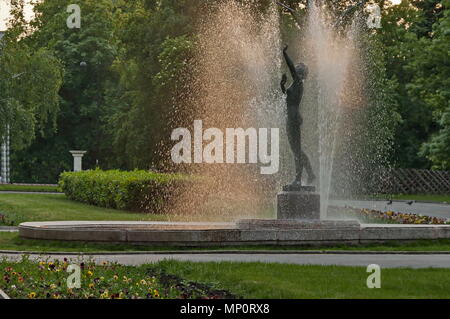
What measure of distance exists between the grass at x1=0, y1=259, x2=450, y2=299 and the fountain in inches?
162

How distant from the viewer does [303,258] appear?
16.4 m

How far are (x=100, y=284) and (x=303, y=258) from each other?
525cm

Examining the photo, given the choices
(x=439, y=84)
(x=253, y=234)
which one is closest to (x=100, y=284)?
(x=253, y=234)

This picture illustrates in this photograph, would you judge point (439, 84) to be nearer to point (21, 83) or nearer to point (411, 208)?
point (411, 208)

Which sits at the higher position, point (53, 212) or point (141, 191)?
point (141, 191)

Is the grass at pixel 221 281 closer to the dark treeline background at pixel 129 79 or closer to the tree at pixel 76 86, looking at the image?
the dark treeline background at pixel 129 79

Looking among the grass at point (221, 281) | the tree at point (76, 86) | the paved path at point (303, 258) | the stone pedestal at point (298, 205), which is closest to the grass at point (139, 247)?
the paved path at point (303, 258)

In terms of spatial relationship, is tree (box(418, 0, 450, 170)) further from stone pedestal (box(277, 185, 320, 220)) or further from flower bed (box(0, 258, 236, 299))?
flower bed (box(0, 258, 236, 299))

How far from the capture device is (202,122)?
40844 mm

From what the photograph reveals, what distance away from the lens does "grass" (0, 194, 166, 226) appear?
27.5 metres

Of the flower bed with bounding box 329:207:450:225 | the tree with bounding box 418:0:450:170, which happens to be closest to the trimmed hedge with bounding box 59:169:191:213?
the flower bed with bounding box 329:207:450:225

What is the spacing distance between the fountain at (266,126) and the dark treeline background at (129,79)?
147 cm

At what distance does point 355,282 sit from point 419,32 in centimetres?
5145

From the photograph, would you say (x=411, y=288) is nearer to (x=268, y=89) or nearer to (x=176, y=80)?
(x=268, y=89)
